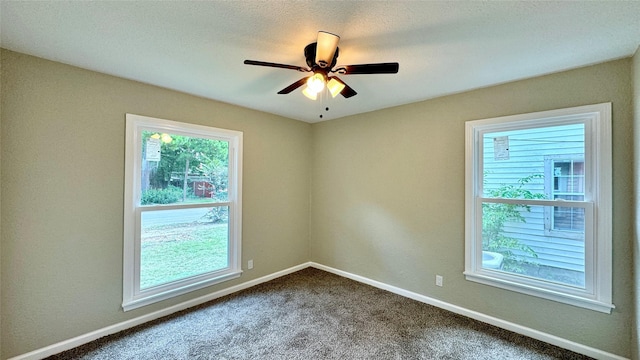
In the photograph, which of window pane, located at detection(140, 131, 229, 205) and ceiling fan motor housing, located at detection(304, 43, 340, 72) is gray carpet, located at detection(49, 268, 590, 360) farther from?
ceiling fan motor housing, located at detection(304, 43, 340, 72)

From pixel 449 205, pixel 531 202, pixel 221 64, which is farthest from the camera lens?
pixel 449 205

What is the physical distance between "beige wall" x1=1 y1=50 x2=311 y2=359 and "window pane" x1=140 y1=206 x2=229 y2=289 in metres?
0.25

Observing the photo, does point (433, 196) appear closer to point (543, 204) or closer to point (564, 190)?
point (543, 204)

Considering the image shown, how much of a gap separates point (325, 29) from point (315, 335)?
2516 millimetres

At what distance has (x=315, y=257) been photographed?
420 centimetres

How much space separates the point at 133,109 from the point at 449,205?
135 inches

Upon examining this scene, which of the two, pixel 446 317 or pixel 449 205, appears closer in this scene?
pixel 446 317

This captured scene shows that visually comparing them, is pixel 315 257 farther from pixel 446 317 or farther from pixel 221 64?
pixel 221 64

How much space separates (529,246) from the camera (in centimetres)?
243

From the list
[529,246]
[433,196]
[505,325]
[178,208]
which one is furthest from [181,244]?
[529,246]

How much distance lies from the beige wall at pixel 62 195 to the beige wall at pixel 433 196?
7.18 ft

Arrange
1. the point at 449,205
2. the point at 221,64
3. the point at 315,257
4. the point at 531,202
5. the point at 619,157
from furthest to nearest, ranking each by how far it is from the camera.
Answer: the point at 315,257, the point at 449,205, the point at 531,202, the point at 221,64, the point at 619,157

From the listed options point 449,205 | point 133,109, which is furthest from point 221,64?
point 449,205

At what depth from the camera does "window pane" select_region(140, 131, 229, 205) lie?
2619 mm
